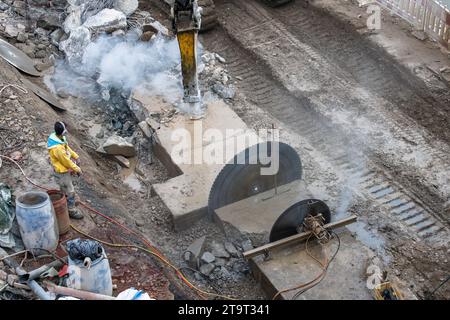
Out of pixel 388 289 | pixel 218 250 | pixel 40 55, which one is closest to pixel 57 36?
pixel 40 55

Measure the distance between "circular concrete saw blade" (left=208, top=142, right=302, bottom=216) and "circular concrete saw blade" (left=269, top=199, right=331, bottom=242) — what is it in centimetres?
104

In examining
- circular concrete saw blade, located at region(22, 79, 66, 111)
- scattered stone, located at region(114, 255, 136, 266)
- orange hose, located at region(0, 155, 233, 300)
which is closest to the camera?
scattered stone, located at region(114, 255, 136, 266)

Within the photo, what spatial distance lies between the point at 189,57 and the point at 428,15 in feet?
19.0

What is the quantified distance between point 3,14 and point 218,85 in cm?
549

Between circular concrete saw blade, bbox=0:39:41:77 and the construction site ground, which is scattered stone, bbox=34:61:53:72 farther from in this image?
the construction site ground

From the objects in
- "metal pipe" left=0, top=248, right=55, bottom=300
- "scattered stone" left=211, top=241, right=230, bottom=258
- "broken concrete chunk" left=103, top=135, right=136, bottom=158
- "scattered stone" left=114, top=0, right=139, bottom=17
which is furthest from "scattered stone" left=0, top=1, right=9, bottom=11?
"scattered stone" left=211, top=241, right=230, bottom=258

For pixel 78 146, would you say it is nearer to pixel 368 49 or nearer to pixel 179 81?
pixel 179 81

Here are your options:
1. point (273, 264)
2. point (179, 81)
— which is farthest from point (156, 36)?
point (273, 264)

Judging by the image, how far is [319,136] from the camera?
37.2ft

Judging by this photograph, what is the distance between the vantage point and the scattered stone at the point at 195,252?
28.7 feet

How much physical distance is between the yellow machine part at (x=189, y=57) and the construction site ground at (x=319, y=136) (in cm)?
121

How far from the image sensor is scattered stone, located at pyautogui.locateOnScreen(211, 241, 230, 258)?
8.79 metres

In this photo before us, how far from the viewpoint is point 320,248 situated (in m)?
8.26

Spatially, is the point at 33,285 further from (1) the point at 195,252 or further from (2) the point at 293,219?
(2) the point at 293,219
